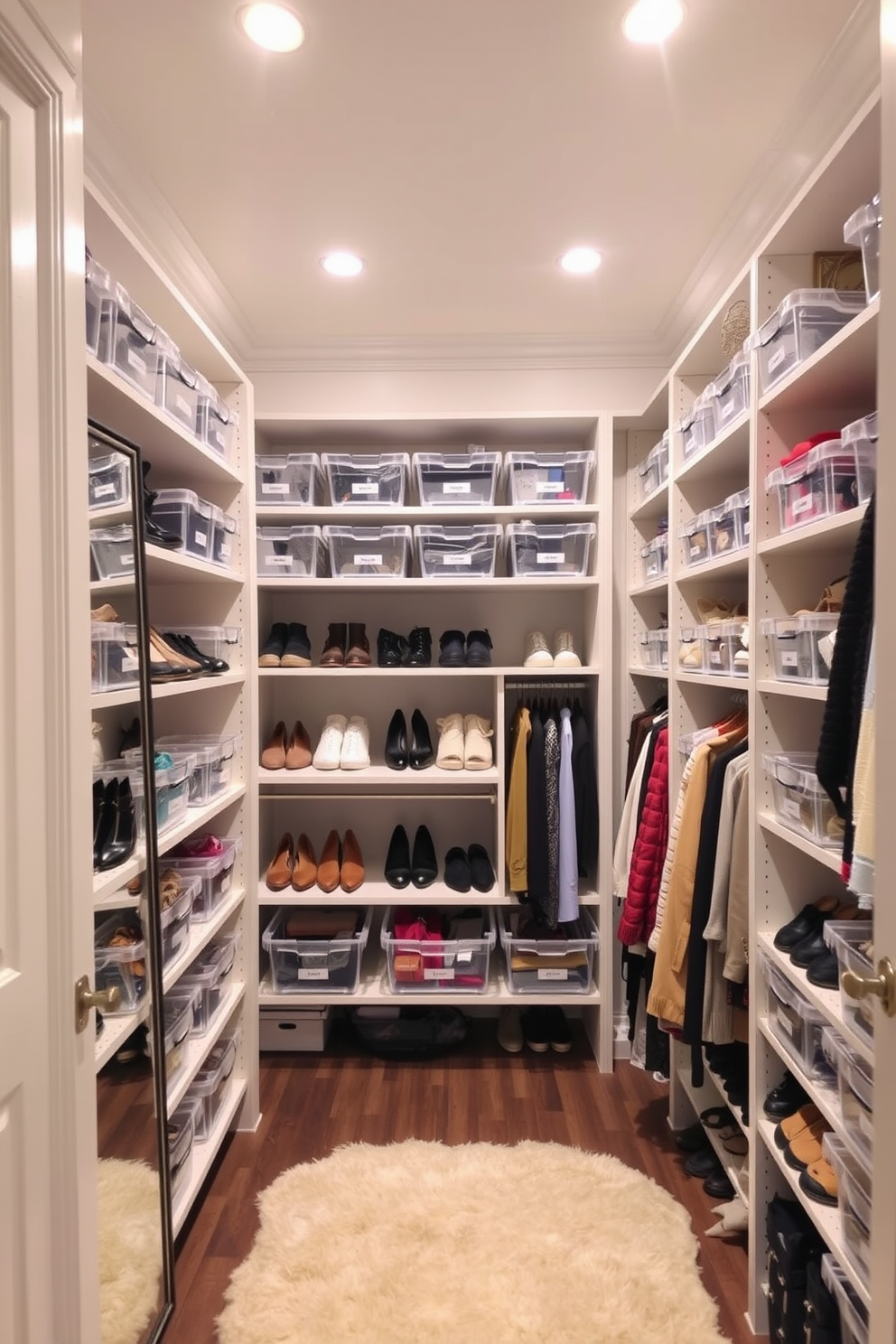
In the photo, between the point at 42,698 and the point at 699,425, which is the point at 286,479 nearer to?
the point at 699,425

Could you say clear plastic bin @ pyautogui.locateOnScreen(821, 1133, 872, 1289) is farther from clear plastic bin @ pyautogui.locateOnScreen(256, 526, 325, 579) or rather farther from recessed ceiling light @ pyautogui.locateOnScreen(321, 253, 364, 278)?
recessed ceiling light @ pyautogui.locateOnScreen(321, 253, 364, 278)

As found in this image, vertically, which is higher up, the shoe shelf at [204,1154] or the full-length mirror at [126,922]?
the full-length mirror at [126,922]

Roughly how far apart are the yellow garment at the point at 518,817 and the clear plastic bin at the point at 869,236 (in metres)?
1.67

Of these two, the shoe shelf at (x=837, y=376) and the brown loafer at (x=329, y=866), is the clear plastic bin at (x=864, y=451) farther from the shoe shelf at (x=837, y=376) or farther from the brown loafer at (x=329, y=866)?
the brown loafer at (x=329, y=866)

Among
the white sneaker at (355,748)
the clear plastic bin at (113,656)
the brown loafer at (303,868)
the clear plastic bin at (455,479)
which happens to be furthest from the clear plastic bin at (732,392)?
the brown loafer at (303,868)

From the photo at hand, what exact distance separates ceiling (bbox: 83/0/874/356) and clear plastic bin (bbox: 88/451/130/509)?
81cm

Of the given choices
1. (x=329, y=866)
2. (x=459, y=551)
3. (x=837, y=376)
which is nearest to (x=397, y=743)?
(x=329, y=866)

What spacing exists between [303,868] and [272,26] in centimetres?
229

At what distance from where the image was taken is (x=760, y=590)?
1.54m

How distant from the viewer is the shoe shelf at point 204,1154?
1.75 m

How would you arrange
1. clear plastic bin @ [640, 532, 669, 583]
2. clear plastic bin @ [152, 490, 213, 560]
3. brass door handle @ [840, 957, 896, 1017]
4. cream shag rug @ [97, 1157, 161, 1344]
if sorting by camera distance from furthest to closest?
clear plastic bin @ [640, 532, 669, 583] → clear plastic bin @ [152, 490, 213, 560] → cream shag rug @ [97, 1157, 161, 1344] → brass door handle @ [840, 957, 896, 1017]

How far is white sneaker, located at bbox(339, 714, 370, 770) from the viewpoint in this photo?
2.59 m

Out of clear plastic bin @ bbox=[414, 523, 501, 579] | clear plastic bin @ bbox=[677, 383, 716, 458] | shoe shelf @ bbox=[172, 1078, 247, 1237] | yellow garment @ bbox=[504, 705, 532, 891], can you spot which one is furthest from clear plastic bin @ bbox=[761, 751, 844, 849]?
shoe shelf @ bbox=[172, 1078, 247, 1237]

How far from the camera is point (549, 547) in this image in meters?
2.60
